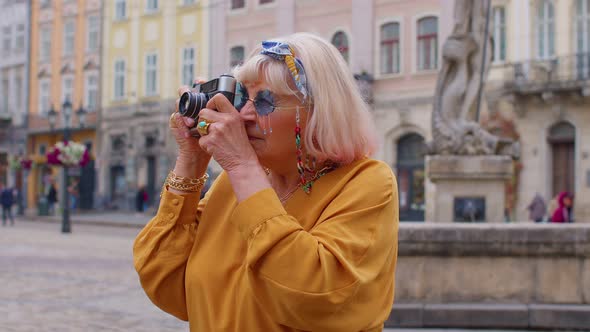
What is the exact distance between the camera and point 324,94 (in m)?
1.89

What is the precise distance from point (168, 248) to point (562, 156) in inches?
972

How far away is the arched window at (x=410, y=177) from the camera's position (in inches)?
1097

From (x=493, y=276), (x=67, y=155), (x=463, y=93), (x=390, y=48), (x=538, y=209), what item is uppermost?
(x=390, y=48)

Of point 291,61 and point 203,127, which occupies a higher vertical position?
point 291,61

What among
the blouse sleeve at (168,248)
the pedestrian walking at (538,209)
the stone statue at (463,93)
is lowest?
the pedestrian walking at (538,209)

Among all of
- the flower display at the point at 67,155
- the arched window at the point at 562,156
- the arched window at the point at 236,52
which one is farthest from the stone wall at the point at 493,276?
the arched window at the point at 236,52

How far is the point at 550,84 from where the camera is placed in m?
24.4

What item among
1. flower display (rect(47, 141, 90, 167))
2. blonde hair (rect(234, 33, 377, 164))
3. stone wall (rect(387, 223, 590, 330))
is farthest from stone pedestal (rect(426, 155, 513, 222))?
flower display (rect(47, 141, 90, 167))

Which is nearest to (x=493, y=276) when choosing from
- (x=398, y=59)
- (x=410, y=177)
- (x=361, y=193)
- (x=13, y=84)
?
(x=361, y=193)

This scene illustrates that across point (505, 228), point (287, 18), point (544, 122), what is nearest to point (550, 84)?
point (544, 122)

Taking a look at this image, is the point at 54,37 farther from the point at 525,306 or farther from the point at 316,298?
the point at 316,298

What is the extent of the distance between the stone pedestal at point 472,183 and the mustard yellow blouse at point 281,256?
24.5ft

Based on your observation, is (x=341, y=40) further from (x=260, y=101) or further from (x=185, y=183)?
(x=260, y=101)

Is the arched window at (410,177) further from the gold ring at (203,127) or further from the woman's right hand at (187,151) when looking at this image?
the gold ring at (203,127)
